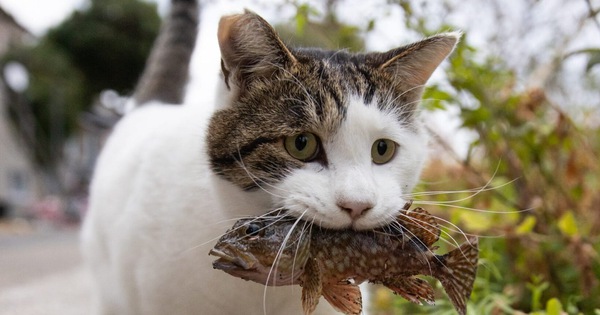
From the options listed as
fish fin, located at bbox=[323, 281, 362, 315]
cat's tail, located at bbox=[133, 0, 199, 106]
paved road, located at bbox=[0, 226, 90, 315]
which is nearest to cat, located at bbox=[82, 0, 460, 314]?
fish fin, located at bbox=[323, 281, 362, 315]

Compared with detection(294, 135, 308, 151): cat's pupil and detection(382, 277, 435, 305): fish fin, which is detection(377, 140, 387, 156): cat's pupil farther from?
detection(382, 277, 435, 305): fish fin

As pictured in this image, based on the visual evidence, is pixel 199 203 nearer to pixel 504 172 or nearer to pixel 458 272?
pixel 458 272

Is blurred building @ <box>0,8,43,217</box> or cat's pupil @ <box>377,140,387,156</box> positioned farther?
blurred building @ <box>0,8,43,217</box>

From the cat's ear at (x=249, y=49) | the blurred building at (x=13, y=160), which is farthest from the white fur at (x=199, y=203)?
the blurred building at (x=13, y=160)

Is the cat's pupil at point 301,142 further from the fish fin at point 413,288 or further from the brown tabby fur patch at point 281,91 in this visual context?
the fish fin at point 413,288

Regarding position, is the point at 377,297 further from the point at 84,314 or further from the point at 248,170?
the point at 248,170

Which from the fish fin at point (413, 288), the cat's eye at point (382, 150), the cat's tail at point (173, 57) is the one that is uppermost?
the cat's tail at point (173, 57)

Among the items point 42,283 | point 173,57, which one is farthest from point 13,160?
point 173,57
